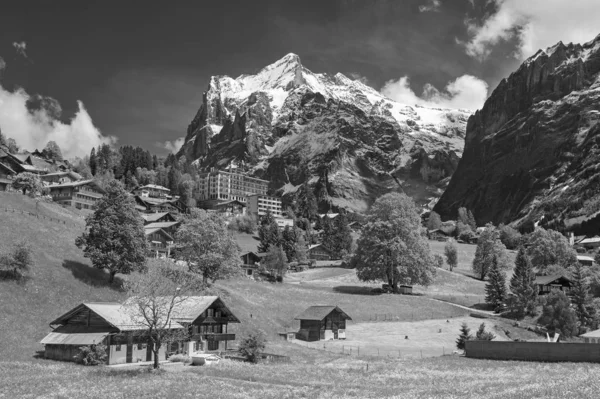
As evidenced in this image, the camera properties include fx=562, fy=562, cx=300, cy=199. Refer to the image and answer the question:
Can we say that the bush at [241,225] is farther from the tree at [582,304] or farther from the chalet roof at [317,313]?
the tree at [582,304]

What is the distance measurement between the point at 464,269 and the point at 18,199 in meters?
108

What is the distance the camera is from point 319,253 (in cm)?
16888

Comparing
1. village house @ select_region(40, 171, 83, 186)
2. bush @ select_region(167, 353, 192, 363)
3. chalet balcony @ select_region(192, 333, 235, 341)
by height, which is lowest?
bush @ select_region(167, 353, 192, 363)

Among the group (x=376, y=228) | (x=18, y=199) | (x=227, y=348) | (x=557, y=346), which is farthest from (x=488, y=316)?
(x=18, y=199)

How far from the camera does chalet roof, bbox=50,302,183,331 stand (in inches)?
2093

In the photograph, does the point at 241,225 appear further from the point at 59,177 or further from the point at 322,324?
the point at 322,324

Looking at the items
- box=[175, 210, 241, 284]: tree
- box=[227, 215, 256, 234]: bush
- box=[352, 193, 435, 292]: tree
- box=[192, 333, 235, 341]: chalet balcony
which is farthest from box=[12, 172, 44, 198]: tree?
box=[227, 215, 256, 234]: bush

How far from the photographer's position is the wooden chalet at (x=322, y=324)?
76.8 meters

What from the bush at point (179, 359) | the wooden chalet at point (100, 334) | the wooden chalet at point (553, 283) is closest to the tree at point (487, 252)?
the wooden chalet at point (553, 283)

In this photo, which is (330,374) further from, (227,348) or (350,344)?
(350,344)

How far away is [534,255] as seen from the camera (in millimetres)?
140375

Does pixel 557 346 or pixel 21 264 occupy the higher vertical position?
pixel 21 264

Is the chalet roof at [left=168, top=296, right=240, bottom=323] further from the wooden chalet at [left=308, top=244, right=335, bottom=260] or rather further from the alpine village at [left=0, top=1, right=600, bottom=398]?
the wooden chalet at [left=308, top=244, right=335, bottom=260]

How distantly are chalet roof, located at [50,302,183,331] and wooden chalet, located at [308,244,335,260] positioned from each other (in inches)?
4346
